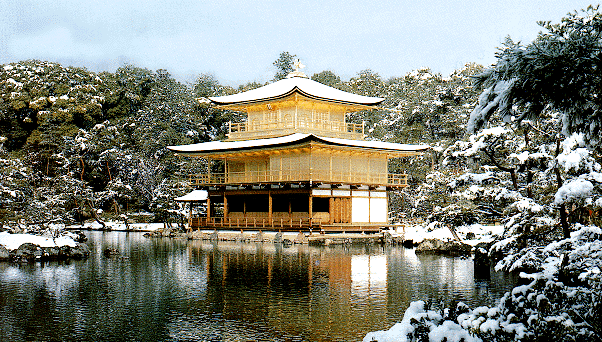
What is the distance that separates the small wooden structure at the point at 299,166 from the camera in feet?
115

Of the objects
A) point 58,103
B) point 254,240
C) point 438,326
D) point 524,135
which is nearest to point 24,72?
point 58,103

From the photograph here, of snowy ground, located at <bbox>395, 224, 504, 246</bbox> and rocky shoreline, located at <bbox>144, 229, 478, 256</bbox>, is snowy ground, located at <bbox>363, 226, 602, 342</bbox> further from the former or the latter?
rocky shoreline, located at <bbox>144, 229, 478, 256</bbox>

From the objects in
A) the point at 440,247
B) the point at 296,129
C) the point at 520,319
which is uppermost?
the point at 296,129

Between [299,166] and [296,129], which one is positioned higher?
[296,129]

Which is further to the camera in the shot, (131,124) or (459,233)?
(131,124)

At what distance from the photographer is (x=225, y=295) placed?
14.5 meters

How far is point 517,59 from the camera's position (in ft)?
19.0

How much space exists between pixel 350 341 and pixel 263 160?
28920 millimetres

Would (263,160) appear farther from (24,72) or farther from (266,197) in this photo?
(24,72)

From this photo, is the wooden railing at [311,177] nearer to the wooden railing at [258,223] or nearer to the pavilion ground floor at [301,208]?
the pavilion ground floor at [301,208]

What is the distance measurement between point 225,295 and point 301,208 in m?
22.7

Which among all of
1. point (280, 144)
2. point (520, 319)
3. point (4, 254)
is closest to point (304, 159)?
point (280, 144)

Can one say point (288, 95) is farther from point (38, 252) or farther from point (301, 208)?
point (38, 252)

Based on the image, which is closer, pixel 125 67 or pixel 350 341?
pixel 350 341
